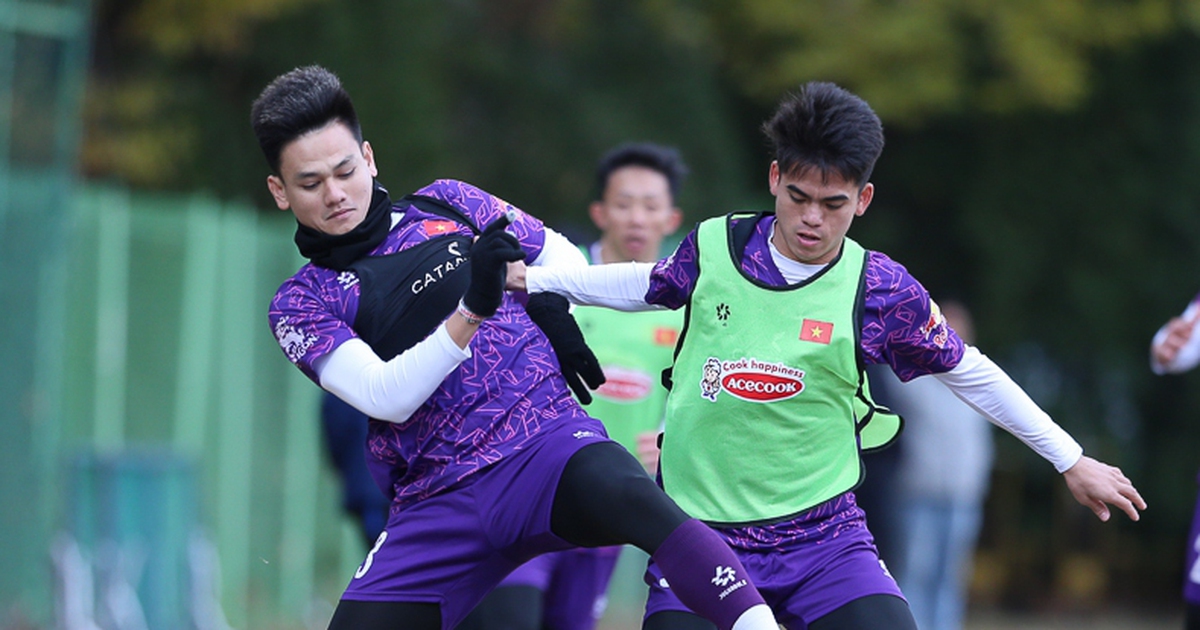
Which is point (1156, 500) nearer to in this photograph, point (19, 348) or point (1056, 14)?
point (1056, 14)

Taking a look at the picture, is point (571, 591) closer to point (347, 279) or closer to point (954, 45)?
point (347, 279)

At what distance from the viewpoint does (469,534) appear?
4.35 meters

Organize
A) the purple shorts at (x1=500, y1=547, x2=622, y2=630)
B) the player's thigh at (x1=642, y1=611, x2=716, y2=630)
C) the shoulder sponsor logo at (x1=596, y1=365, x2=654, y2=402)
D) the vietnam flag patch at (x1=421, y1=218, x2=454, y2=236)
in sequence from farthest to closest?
1. the shoulder sponsor logo at (x1=596, y1=365, x2=654, y2=402)
2. the purple shorts at (x1=500, y1=547, x2=622, y2=630)
3. the vietnam flag patch at (x1=421, y1=218, x2=454, y2=236)
4. the player's thigh at (x1=642, y1=611, x2=716, y2=630)

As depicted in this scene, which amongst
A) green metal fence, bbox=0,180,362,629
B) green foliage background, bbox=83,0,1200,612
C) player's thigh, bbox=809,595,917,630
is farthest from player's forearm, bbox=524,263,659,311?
green foliage background, bbox=83,0,1200,612

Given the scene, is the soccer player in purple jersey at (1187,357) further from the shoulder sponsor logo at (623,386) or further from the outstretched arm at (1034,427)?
the shoulder sponsor logo at (623,386)

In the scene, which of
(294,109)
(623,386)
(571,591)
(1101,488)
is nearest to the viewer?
(1101,488)

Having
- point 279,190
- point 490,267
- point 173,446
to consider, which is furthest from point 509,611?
point 173,446

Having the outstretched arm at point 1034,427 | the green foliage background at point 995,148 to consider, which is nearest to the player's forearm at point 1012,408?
the outstretched arm at point 1034,427

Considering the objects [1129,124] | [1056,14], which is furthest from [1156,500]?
[1056,14]

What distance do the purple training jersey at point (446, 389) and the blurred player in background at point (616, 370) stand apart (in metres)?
1.17

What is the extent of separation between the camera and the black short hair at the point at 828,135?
4.30 metres

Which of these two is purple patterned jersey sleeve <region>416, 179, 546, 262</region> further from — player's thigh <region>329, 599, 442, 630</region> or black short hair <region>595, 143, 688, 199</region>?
black short hair <region>595, 143, 688, 199</region>

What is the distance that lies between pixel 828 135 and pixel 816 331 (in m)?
0.54

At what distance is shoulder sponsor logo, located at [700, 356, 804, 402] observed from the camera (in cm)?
432
